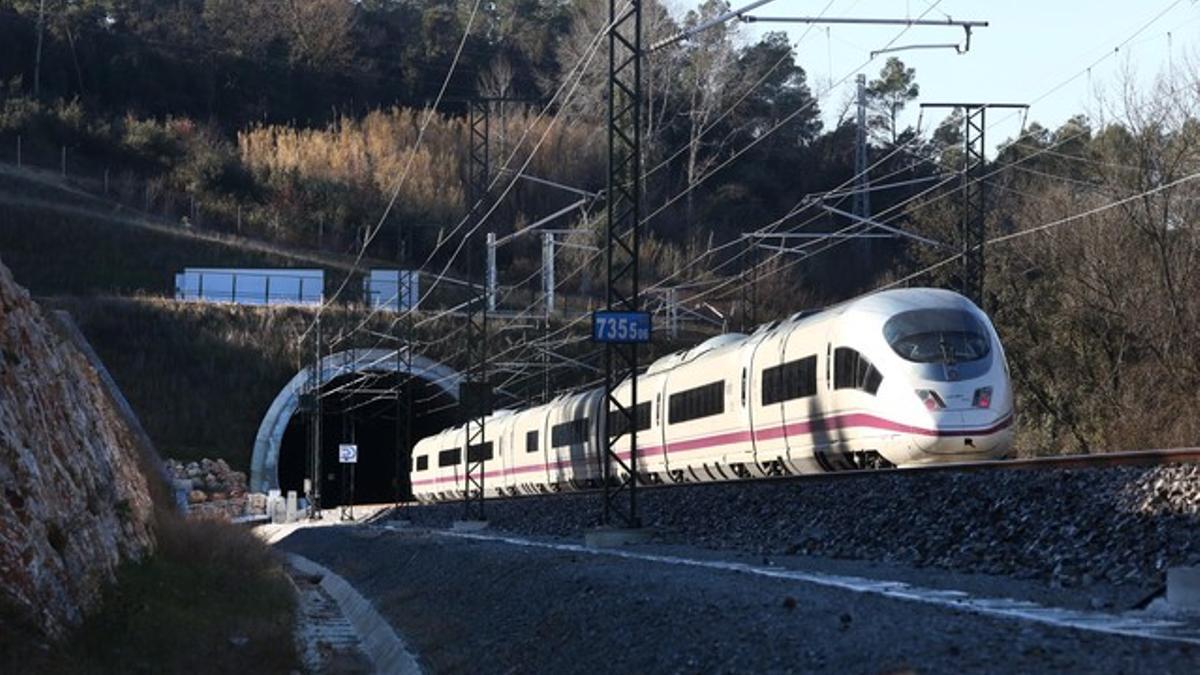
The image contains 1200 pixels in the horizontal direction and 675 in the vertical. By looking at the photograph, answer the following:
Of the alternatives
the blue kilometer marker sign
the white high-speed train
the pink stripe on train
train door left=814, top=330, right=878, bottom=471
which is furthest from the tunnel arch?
the blue kilometer marker sign

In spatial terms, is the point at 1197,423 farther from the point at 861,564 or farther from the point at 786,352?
the point at 861,564

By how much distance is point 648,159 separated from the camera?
90875 millimetres

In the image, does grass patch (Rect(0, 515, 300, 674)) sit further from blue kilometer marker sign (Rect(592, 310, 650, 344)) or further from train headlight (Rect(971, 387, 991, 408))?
train headlight (Rect(971, 387, 991, 408))

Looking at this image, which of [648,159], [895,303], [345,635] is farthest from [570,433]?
[648,159]

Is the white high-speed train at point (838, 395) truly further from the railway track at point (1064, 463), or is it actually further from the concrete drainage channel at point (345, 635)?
the concrete drainage channel at point (345, 635)

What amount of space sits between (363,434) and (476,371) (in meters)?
26.0

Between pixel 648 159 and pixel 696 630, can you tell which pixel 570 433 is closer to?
pixel 696 630

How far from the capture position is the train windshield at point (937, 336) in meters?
27.9

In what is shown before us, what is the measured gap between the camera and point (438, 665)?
1711 centimetres

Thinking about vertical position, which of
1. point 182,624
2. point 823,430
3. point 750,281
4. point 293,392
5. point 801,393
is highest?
point 750,281

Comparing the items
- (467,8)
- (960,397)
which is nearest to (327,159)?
(467,8)

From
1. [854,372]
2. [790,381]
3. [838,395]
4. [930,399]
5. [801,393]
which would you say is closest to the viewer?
[930,399]

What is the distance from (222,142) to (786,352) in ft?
281

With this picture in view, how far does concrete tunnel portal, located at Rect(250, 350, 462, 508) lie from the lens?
77.5 metres
